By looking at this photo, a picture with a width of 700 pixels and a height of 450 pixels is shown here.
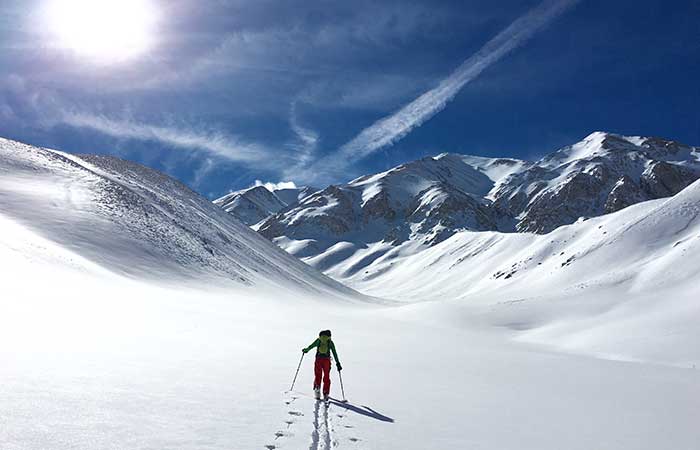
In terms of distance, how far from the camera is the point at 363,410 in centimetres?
1059

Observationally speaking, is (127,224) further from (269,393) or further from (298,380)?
(269,393)

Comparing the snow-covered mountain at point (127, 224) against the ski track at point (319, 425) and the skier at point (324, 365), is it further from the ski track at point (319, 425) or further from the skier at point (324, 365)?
the ski track at point (319, 425)

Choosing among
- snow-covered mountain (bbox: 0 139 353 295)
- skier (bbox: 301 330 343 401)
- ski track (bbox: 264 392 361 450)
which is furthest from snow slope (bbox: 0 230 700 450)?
snow-covered mountain (bbox: 0 139 353 295)

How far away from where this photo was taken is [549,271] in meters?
68.2

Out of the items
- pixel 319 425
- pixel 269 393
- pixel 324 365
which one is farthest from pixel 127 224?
pixel 319 425

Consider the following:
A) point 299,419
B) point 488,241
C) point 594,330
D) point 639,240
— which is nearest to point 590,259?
point 639,240

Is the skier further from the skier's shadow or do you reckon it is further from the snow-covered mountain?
the snow-covered mountain

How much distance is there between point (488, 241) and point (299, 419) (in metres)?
163

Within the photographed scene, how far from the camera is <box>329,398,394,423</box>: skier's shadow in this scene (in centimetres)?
987

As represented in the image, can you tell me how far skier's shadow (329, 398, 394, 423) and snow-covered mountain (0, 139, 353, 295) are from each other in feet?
102

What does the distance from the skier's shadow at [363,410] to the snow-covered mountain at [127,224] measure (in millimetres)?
31057

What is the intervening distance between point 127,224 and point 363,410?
185 feet

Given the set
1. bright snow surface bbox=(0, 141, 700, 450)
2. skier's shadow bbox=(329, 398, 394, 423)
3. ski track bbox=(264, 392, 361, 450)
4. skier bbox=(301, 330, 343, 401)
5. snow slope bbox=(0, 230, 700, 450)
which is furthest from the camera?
skier bbox=(301, 330, 343, 401)

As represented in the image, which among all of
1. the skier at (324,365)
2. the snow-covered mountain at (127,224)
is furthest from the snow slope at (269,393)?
the snow-covered mountain at (127,224)
